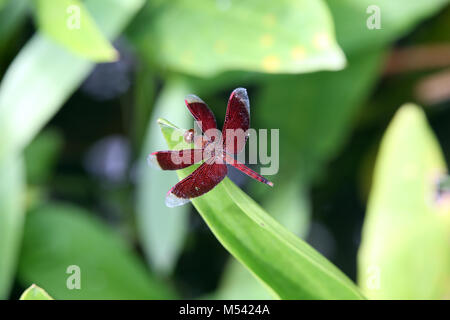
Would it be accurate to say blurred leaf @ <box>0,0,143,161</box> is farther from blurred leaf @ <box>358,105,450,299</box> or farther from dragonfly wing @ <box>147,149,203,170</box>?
blurred leaf @ <box>358,105,450,299</box>

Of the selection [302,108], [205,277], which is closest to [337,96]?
[302,108]

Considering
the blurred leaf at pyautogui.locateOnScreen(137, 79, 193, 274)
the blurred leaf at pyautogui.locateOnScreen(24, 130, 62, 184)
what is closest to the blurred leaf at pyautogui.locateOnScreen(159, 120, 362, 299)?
the blurred leaf at pyautogui.locateOnScreen(137, 79, 193, 274)

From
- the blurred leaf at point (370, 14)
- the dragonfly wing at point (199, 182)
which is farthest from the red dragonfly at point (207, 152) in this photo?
the blurred leaf at point (370, 14)

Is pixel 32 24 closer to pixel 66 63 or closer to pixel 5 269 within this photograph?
pixel 66 63

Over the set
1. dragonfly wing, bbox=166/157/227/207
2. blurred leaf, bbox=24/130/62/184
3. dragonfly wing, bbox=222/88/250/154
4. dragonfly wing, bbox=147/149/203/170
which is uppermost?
blurred leaf, bbox=24/130/62/184

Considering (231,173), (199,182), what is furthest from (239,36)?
(199,182)

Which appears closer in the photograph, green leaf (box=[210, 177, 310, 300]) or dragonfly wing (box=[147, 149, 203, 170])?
dragonfly wing (box=[147, 149, 203, 170])
